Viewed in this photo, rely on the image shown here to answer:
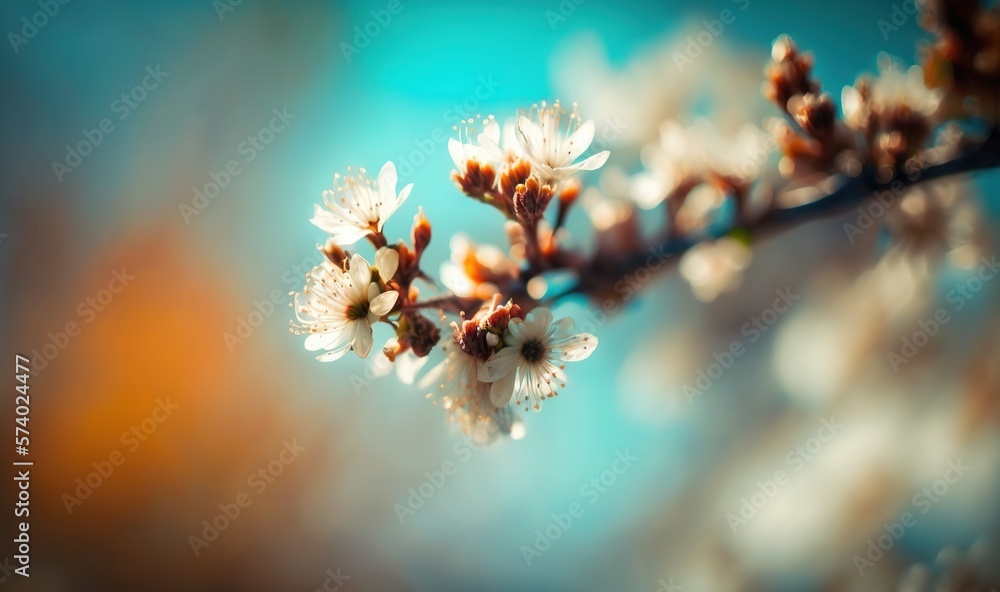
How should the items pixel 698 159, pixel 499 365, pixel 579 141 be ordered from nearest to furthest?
pixel 499 365 < pixel 579 141 < pixel 698 159

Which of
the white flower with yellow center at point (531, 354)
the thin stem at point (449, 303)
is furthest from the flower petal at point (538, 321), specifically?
the thin stem at point (449, 303)

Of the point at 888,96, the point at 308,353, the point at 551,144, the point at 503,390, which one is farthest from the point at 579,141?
the point at 308,353

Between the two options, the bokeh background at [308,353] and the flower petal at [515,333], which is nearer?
the flower petal at [515,333]

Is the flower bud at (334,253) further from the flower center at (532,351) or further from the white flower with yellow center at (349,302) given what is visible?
the flower center at (532,351)

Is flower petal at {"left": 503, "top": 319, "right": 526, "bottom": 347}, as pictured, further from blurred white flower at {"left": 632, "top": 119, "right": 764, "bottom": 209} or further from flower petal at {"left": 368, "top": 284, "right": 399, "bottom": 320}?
blurred white flower at {"left": 632, "top": 119, "right": 764, "bottom": 209}

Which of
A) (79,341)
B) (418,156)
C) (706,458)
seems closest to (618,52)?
(418,156)

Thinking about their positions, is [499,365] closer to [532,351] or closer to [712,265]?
[532,351]

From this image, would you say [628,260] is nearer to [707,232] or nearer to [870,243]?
[707,232]
